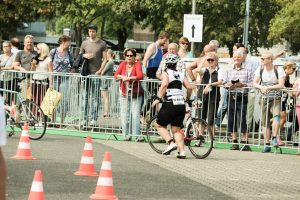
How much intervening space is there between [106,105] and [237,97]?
269 cm

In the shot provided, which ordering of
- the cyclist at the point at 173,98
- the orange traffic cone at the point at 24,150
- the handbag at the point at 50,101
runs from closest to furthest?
A: the orange traffic cone at the point at 24,150 → the cyclist at the point at 173,98 → the handbag at the point at 50,101

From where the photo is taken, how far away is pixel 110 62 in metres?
23.1

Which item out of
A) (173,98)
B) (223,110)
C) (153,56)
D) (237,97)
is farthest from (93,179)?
(153,56)

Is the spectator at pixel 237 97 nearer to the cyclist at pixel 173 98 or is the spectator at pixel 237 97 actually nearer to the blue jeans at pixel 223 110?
the blue jeans at pixel 223 110

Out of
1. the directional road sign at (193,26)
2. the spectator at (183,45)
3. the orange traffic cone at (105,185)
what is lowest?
the orange traffic cone at (105,185)

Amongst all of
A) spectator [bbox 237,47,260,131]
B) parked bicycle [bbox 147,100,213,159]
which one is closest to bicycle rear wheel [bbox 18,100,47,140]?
parked bicycle [bbox 147,100,213,159]

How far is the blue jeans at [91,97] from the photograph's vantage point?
2014cm

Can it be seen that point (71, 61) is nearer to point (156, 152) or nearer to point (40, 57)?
point (40, 57)

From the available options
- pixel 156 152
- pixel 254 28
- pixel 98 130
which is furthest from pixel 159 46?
pixel 254 28

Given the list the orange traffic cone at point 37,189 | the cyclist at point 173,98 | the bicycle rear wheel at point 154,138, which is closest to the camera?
the orange traffic cone at point 37,189

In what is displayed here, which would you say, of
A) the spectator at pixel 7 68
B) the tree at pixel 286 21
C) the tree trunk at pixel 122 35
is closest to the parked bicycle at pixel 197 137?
the spectator at pixel 7 68

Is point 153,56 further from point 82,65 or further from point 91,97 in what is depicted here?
point 82,65

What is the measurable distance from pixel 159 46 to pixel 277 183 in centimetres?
719

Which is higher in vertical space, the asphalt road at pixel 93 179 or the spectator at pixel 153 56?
the spectator at pixel 153 56
